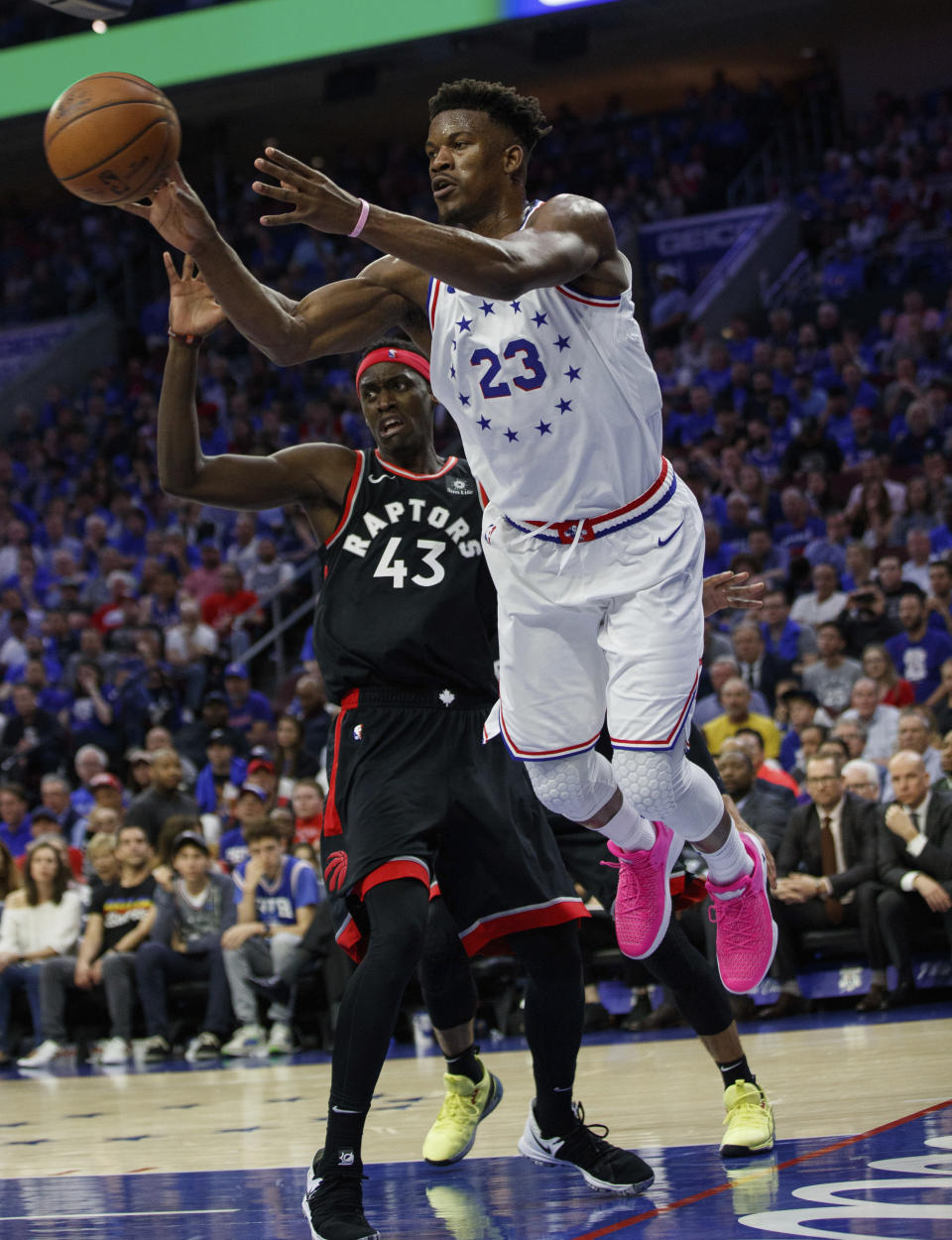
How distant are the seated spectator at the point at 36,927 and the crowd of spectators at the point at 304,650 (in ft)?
0.06

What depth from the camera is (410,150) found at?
21.7 meters

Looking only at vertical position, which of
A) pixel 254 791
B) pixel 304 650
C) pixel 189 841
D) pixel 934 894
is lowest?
pixel 934 894

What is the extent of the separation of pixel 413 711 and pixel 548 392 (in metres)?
0.95

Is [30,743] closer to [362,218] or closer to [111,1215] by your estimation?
[111,1215]

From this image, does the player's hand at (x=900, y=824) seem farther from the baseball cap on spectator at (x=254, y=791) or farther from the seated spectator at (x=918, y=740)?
the baseball cap on spectator at (x=254, y=791)

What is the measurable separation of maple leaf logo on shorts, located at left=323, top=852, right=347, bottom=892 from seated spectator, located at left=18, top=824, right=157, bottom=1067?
570 cm

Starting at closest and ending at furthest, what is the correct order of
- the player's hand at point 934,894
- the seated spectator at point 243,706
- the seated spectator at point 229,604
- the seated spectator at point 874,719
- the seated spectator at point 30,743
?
1. the player's hand at point 934,894
2. the seated spectator at point 874,719
3. the seated spectator at point 243,706
4. the seated spectator at point 30,743
5. the seated spectator at point 229,604

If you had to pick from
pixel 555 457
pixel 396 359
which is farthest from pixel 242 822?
pixel 555 457

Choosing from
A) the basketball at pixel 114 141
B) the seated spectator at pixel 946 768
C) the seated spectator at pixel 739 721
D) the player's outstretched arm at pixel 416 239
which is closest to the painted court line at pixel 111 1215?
the player's outstretched arm at pixel 416 239

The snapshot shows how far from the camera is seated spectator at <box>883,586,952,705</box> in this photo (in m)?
10.0

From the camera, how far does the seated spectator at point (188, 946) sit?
9.27 metres

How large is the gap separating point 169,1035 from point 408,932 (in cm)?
615

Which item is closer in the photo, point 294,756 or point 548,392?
point 548,392

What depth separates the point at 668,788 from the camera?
3.96m
